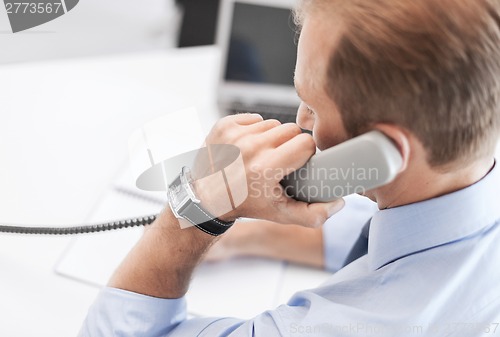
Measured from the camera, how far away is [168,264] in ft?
2.16

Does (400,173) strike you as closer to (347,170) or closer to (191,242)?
(347,170)

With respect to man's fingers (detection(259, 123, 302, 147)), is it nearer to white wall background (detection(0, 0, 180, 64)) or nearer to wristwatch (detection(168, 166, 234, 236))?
wristwatch (detection(168, 166, 234, 236))

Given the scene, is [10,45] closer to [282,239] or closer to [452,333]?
[282,239]

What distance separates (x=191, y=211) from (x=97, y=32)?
2.56 feet

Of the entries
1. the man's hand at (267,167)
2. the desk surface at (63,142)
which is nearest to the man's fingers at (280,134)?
the man's hand at (267,167)

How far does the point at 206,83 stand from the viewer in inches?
46.7

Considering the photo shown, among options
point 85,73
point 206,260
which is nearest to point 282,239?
point 206,260

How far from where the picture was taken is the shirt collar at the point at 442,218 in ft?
1.76


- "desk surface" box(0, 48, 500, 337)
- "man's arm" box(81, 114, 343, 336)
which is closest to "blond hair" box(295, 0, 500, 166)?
"man's arm" box(81, 114, 343, 336)

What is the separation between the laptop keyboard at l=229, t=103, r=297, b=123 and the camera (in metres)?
1.04

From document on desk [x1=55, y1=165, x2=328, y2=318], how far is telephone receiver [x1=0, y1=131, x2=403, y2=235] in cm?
22

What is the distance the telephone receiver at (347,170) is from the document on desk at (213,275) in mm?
222

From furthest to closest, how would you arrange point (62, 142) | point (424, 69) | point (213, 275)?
point (62, 142) → point (213, 275) → point (424, 69)

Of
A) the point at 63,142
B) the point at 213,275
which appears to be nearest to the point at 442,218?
the point at 213,275
